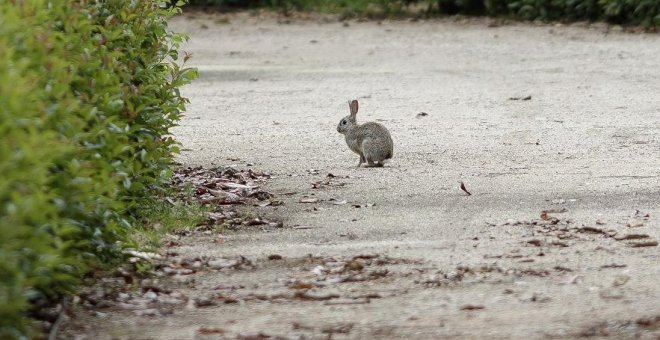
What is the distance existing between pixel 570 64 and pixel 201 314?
43.4 feet

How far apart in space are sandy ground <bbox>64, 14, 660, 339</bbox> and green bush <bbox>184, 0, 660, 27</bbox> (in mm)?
1632

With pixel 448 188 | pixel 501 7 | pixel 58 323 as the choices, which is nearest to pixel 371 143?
pixel 448 188

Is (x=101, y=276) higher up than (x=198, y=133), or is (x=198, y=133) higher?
(x=101, y=276)

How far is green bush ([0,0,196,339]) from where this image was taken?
195 inches

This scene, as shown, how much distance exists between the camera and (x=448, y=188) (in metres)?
9.92

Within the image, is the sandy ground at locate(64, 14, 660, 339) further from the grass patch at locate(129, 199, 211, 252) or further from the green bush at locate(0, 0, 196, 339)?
the green bush at locate(0, 0, 196, 339)

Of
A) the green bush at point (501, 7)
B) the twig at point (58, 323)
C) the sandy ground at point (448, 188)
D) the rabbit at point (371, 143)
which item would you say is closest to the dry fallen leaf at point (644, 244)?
the sandy ground at point (448, 188)

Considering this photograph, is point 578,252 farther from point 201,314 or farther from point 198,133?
point 198,133

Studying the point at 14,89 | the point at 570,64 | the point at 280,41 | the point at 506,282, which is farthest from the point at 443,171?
the point at 280,41

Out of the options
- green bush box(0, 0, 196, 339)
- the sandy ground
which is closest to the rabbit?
the sandy ground

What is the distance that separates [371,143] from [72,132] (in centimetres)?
522

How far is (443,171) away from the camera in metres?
10.8

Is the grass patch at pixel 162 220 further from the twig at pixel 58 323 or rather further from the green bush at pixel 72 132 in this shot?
the twig at pixel 58 323

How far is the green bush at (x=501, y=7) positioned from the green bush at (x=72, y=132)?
594 inches
